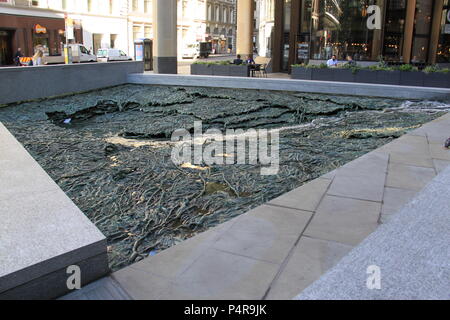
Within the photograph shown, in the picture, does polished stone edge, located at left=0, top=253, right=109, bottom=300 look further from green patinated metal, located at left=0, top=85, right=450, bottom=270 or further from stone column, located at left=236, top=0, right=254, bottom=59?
stone column, located at left=236, top=0, right=254, bottom=59

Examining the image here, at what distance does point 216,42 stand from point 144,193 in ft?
231

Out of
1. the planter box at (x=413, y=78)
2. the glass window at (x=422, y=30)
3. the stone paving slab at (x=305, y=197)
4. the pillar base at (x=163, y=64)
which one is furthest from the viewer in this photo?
the glass window at (x=422, y=30)

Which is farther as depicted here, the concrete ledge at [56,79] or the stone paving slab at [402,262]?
the concrete ledge at [56,79]

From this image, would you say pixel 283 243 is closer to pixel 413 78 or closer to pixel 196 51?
pixel 413 78

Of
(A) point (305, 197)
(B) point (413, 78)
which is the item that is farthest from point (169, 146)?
(B) point (413, 78)

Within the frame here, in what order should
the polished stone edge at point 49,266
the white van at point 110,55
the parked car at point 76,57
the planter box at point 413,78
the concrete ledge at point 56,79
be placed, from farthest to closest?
1. the white van at point 110,55
2. the parked car at point 76,57
3. the planter box at point 413,78
4. the concrete ledge at point 56,79
5. the polished stone edge at point 49,266

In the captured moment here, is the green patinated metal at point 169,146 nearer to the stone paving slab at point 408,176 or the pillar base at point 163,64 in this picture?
the stone paving slab at point 408,176

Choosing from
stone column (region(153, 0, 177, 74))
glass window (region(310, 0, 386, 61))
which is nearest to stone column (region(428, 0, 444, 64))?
glass window (region(310, 0, 386, 61))

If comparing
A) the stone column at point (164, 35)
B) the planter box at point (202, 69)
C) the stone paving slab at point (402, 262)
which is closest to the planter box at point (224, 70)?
the planter box at point (202, 69)

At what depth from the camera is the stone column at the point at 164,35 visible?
21.2 metres

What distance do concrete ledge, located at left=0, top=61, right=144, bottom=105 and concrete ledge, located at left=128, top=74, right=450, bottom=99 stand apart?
3.04 feet

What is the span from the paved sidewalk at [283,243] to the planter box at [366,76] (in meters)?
10.8
